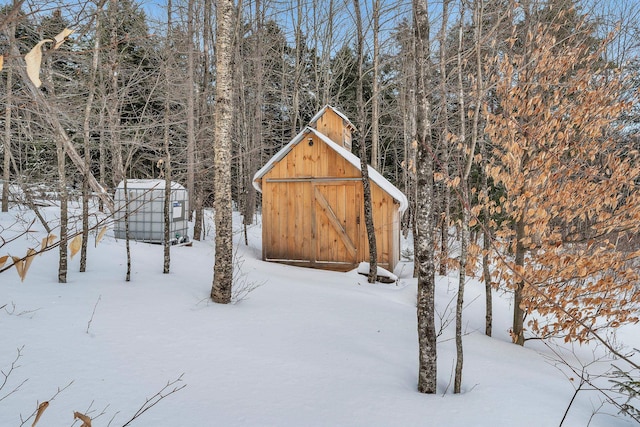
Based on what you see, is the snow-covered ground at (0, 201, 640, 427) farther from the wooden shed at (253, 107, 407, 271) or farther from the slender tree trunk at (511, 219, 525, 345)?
the wooden shed at (253, 107, 407, 271)

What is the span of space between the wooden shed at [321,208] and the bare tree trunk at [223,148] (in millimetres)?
5186

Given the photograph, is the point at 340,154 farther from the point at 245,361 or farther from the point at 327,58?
the point at 327,58

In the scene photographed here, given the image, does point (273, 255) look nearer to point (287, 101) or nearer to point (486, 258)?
point (486, 258)

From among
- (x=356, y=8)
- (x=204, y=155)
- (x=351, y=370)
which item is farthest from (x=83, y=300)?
(x=204, y=155)

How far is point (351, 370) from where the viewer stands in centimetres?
436

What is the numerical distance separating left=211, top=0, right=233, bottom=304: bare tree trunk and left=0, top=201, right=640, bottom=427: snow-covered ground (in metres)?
0.43

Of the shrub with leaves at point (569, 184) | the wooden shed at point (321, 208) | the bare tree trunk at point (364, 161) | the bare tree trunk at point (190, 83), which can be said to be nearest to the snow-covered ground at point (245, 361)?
the shrub with leaves at point (569, 184)

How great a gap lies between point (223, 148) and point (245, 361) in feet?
10.9

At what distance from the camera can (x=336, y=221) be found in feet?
36.9

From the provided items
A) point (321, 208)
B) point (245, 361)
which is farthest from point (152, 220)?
point (245, 361)

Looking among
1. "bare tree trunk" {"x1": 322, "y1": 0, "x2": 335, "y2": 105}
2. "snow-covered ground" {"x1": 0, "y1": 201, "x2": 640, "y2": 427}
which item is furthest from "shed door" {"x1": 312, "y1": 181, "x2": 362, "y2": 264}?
"bare tree trunk" {"x1": 322, "y1": 0, "x2": 335, "y2": 105}

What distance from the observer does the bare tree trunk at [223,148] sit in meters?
6.09

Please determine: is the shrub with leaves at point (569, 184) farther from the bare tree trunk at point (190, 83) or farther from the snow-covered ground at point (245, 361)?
the bare tree trunk at point (190, 83)

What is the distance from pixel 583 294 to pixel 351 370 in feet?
11.4
